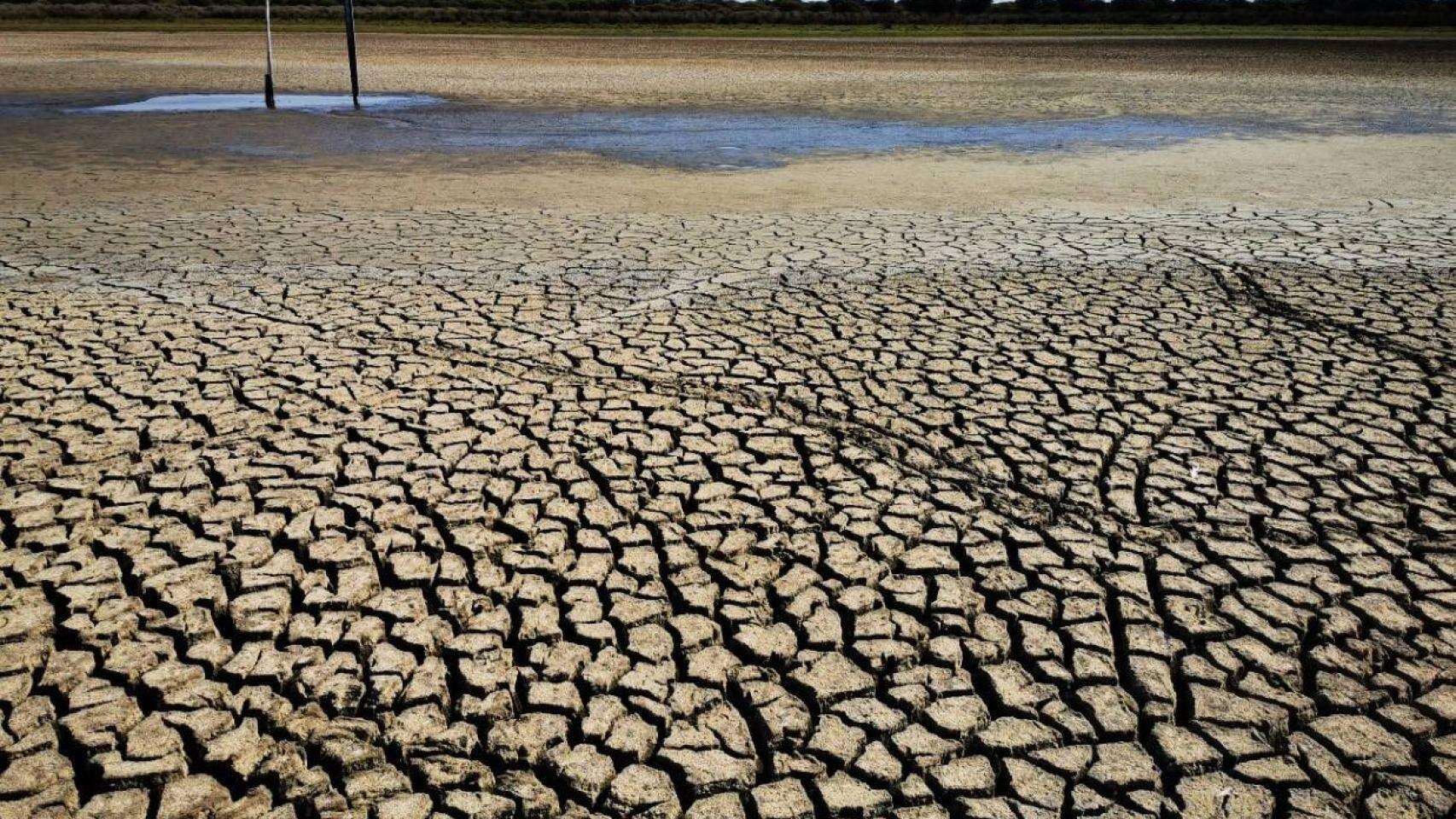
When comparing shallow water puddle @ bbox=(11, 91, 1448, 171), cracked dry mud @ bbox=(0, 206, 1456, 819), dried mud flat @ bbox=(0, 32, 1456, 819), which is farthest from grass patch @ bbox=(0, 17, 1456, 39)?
cracked dry mud @ bbox=(0, 206, 1456, 819)

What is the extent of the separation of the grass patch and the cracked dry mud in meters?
36.5

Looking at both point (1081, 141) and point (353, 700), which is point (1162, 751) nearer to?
point (353, 700)

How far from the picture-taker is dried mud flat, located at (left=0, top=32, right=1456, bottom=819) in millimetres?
2139

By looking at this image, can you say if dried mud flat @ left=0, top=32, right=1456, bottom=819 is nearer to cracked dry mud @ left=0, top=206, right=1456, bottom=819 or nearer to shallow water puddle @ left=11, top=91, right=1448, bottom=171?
cracked dry mud @ left=0, top=206, right=1456, bottom=819

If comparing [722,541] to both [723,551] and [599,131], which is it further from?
[599,131]

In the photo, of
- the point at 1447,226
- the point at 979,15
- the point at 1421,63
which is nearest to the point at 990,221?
the point at 1447,226

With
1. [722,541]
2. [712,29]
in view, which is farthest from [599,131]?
[712,29]

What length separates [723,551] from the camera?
2922 millimetres

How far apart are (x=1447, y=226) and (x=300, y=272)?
6.92m

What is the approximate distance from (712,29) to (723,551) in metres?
44.8

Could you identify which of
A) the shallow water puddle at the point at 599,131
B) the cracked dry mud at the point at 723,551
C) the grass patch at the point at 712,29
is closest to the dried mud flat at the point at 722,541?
the cracked dry mud at the point at 723,551

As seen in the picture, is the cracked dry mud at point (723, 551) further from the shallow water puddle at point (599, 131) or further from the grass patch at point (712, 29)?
the grass patch at point (712, 29)

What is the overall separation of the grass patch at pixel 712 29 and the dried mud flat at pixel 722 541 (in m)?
36.4

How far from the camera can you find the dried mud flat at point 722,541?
2.14 m
